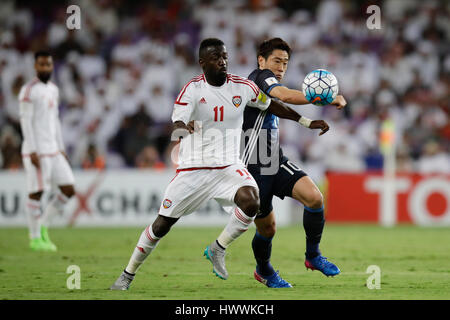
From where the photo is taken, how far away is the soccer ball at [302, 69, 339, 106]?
7449mm

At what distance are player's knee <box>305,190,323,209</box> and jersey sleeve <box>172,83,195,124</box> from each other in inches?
60.0

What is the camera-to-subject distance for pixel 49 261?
1033 centimetres

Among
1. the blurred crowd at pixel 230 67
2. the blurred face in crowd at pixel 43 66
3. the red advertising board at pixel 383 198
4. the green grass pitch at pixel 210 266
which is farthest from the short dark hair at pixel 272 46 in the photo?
the red advertising board at pixel 383 198

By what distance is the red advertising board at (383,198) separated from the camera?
1759 centimetres

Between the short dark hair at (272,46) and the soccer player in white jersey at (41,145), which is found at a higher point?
the short dark hair at (272,46)

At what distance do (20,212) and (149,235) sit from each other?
983cm

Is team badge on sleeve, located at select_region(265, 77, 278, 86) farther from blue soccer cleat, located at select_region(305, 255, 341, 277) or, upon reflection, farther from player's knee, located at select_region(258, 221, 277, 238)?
blue soccer cleat, located at select_region(305, 255, 341, 277)

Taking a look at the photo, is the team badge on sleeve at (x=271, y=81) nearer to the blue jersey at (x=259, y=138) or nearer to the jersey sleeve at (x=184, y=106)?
the blue jersey at (x=259, y=138)

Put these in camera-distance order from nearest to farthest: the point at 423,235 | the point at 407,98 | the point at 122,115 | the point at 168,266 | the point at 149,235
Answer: the point at 149,235 → the point at 168,266 → the point at 423,235 → the point at 122,115 → the point at 407,98

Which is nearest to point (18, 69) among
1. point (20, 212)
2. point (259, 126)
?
point (20, 212)

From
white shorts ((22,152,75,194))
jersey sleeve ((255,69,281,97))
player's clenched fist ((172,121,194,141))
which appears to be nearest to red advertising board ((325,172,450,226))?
white shorts ((22,152,75,194))

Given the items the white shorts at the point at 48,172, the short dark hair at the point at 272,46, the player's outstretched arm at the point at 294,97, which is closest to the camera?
the player's outstretched arm at the point at 294,97

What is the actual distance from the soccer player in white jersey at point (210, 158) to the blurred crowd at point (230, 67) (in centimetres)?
996
